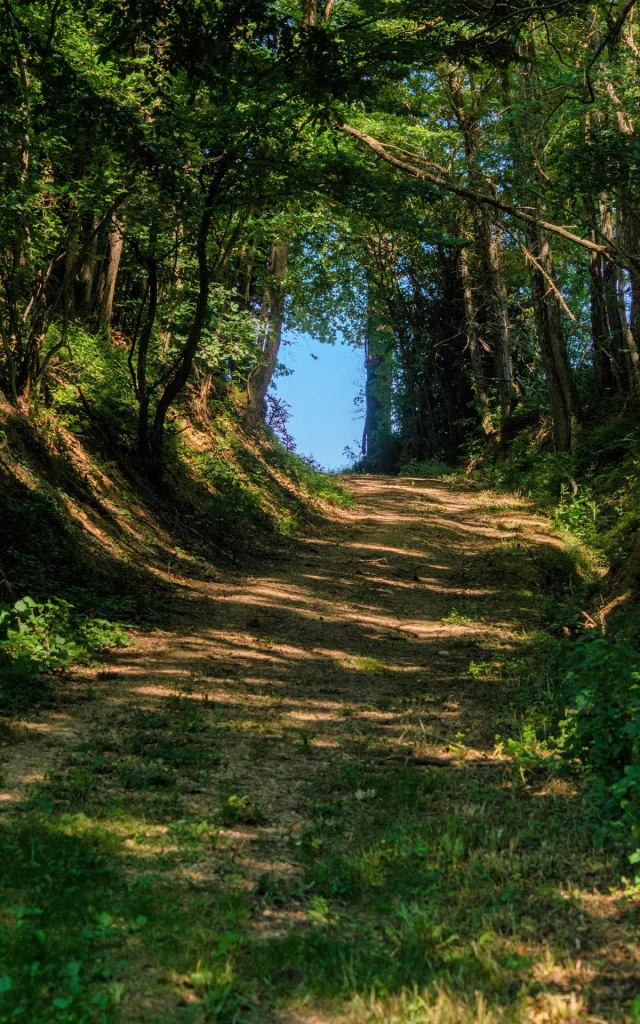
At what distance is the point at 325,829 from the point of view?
4605 millimetres

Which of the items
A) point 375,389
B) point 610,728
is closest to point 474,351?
point 375,389

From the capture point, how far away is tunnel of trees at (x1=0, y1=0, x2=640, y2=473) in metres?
8.16

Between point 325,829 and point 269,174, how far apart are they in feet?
29.9

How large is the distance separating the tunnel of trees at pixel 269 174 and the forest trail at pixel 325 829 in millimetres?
4968

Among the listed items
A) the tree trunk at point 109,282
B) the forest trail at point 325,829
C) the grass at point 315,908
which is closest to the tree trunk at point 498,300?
the tree trunk at point 109,282

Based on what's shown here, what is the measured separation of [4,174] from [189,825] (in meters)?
7.12

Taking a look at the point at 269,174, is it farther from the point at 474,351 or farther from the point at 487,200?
the point at 474,351

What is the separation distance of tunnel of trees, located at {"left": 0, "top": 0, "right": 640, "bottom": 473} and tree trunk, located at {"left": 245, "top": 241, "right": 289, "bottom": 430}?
6 centimetres

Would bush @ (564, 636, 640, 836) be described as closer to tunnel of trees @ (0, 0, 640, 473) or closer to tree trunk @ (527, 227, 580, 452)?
tunnel of trees @ (0, 0, 640, 473)

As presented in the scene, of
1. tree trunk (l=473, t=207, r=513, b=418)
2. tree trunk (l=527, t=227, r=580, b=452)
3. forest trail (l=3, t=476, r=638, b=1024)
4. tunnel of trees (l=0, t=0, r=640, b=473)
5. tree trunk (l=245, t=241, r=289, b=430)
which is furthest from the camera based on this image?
tree trunk (l=473, t=207, r=513, b=418)

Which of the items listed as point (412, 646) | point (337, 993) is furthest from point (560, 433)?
point (337, 993)

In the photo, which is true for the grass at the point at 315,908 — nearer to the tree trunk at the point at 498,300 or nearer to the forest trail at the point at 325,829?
the forest trail at the point at 325,829

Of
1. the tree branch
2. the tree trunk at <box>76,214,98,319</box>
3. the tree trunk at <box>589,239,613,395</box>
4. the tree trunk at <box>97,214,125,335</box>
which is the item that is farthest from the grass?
the tree trunk at <box>589,239,613,395</box>

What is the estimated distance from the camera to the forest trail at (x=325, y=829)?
3.13 meters
